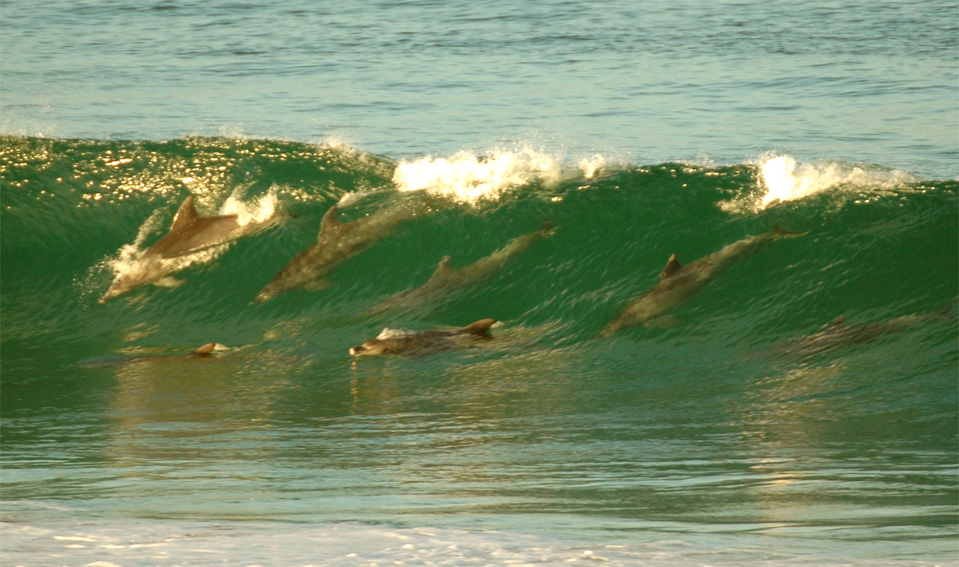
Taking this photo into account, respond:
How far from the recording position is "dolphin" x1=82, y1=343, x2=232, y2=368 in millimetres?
7730

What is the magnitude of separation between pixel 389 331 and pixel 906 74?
9979 mm

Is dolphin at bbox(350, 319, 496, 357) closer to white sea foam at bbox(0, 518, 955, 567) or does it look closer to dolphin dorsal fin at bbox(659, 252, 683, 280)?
dolphin dorsal fin at bbox(659, 252, 683, 280)

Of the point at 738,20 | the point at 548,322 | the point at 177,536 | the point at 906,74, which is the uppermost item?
the point at 738,20

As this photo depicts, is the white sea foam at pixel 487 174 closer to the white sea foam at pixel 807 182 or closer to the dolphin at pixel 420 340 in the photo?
the white sea foam at pixel 807 182

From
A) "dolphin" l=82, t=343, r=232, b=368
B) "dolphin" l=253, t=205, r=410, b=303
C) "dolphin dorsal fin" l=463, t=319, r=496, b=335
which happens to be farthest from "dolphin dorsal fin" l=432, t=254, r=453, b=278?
"dolphin" l=82, t=343, r=232, b=368

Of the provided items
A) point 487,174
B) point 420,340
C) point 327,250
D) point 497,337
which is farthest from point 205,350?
point 487,174

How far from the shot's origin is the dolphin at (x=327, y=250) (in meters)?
8.43

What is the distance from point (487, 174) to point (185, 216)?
207 centimetres

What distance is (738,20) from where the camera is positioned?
2055 cm

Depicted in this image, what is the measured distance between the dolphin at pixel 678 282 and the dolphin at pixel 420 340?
27.8 inches

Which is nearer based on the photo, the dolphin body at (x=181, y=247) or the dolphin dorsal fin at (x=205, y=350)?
the dolphin dorsal fin at (x=205, y=350)

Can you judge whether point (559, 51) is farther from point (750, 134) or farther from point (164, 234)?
point (164, 234)

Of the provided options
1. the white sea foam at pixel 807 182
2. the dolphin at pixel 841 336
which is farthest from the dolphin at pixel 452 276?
the dolphin at pixel 841 336

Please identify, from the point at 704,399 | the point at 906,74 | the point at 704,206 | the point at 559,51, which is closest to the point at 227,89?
the point at 559,51
